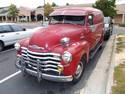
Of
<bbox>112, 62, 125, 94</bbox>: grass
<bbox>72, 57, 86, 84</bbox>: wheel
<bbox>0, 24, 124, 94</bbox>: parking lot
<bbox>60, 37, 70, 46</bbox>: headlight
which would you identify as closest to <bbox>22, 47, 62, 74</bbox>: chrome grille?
<bbox>60, 37, 70, 46</bbox>: headlight

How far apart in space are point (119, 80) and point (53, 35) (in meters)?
2.44

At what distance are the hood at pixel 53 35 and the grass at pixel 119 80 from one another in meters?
1.79

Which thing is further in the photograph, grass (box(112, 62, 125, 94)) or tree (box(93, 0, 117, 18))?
tree (box(93, 0, 117, 18))

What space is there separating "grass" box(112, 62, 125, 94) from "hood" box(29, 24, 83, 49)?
179 cm

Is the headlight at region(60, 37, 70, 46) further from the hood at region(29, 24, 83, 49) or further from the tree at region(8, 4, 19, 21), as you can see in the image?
the tree at region(8, 4, 19, 21)

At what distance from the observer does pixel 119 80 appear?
22.8 ft

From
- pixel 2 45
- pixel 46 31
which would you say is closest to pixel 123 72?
pixel 46 31

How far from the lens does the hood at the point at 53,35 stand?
645 centimetres

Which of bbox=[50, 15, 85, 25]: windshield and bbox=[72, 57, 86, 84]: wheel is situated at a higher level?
bbox=[50, 15, 85, 25]: windshield

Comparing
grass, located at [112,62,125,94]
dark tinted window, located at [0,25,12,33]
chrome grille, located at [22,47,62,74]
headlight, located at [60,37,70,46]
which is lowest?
grass, located at [112,62,125,94]

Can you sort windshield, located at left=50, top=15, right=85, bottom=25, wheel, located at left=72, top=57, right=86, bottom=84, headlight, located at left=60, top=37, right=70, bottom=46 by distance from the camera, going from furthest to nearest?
windshield, located at left=50, top=15, right=85, bottom=25
wheel, located at left=72, top=57, right=86, bottom=84
headlight, located at left=60, top=37, right=70, bottom=46

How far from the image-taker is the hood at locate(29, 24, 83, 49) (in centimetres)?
645

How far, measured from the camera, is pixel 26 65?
263 inches

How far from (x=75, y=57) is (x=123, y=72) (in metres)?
2.28
